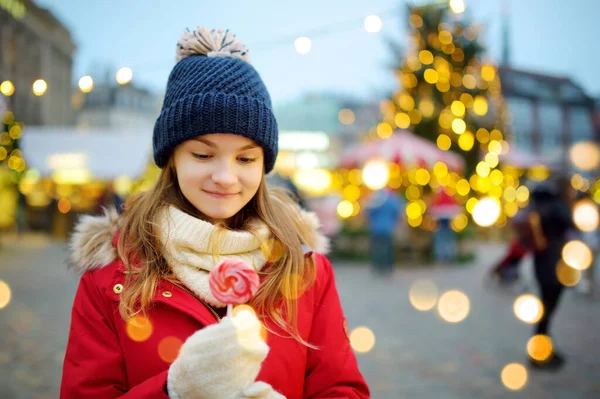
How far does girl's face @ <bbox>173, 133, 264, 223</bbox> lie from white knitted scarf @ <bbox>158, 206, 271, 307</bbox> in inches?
2.8

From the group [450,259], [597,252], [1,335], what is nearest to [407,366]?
[1,335]

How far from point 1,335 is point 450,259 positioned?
Result: 9.71 m

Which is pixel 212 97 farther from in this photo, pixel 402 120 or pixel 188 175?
pixel 402 120

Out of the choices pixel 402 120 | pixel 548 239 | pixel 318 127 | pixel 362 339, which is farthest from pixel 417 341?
pixel 318 127

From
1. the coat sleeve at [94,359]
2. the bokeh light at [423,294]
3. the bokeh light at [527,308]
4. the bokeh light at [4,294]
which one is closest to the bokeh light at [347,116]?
the bokeh light at [423,294]

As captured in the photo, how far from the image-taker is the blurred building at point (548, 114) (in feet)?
148

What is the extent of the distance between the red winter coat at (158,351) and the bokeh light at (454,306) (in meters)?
5.98

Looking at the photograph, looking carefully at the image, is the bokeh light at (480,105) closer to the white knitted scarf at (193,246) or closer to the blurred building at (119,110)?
the white knitted scarf at (193,246)

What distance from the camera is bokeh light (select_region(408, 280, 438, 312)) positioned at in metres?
8.28

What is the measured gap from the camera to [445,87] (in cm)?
1505

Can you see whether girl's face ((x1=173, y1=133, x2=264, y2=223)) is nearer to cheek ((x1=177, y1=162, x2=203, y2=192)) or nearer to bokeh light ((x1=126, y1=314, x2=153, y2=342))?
cheek ((x1=177, y1=162, x2=203, y2=192))

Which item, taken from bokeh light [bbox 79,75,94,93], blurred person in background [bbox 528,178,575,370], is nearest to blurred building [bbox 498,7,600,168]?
blurred person in background [bbox 528,178,575,370]

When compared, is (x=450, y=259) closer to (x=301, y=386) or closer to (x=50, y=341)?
(x=50, y=341)

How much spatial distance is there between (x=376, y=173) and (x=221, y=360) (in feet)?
39.7
